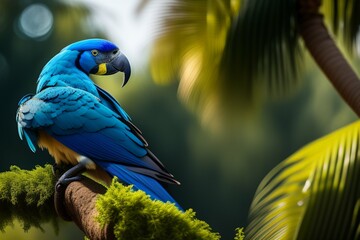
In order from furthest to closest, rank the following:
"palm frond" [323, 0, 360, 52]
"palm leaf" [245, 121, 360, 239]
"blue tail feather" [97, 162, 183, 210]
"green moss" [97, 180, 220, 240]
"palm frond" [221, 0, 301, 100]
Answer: "palm frond" [323, 0, 360, 52] → "palm frond" [221, 0, 301, 100] → "palm leaf" [245, 121, 360, 239] → "blue tail feather" [97, 162, 183, 210] → "green moss" [97, 180, 220, 240]

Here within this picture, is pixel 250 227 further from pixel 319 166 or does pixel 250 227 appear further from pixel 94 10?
pixel 94 10

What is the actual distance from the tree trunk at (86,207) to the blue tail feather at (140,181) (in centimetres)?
8

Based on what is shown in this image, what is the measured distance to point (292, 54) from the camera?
5160mm

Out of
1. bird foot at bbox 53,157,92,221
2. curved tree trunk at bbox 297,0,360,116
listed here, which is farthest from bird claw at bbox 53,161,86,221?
curved tree trunk at bbox 297,0,360,116

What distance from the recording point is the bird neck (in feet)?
8.02

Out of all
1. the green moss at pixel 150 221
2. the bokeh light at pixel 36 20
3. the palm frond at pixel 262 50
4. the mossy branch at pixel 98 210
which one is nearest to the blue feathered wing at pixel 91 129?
the mossy branch at pixel 98 210

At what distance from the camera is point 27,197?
237 cm

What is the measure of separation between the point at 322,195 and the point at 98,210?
4.65 ft

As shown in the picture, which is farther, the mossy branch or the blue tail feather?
the blue tail feather

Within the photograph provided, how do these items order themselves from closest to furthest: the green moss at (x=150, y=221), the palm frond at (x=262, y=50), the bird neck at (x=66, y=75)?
1. the green moss at (x=150, y=221)
2. the bird neck at (x=66, y=75)
3. the palm frond at (x=262, y=50)

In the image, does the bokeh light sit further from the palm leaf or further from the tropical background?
the palm leaf

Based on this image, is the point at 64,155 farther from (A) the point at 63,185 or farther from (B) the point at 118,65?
(B) the point at 118,65

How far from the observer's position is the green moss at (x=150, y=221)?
1.72m

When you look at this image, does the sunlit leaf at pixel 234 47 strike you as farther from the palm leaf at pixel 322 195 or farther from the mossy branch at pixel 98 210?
the mossy branch at pixel 98 210
